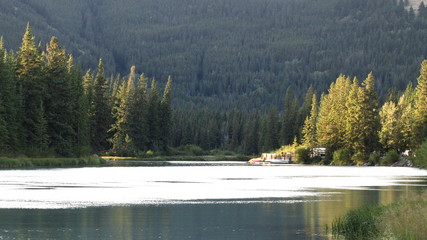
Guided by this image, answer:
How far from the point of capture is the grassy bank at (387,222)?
27.6 metres

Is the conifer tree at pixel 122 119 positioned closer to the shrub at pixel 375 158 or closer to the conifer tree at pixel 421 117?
the shrub at pixel 375 158

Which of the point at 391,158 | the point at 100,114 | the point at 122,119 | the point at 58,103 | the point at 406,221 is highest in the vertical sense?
the point at 100,114

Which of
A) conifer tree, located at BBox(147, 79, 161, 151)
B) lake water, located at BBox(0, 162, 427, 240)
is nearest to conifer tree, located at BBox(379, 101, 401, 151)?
conifer tree, located at BBox(147, 79, 161, 151)

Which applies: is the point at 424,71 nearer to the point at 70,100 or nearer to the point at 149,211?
the point at 70,100

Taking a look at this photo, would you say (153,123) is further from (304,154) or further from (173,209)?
(173,209)

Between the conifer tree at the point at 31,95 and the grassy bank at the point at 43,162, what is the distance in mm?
3221

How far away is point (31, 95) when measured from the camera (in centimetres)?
10450

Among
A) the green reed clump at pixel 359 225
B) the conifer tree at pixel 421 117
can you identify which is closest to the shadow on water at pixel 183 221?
the green reed clump at pixel 359 225

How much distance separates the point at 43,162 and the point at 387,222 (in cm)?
7157

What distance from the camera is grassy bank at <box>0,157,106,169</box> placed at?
3607 inches

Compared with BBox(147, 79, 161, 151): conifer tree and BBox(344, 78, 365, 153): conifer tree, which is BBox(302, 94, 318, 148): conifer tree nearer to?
BBox(344, 78, 365, 153): conifer tree

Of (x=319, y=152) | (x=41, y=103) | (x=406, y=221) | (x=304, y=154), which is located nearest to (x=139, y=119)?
(x=304, y=154)

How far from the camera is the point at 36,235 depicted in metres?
32.3

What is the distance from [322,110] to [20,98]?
66011 millimetres
